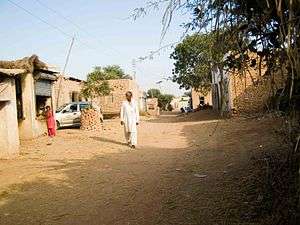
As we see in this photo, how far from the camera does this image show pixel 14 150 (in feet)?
38.6

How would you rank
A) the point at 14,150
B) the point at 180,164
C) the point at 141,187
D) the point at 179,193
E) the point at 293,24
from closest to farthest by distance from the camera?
the point at 293,24 → the point at 179,193 → the point at 141,187 → the point at 180,164 → the point at 14,150

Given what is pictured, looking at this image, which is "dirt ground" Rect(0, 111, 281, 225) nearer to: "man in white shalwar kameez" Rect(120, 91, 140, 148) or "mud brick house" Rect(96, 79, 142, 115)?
"man in white shalwar kameez" Rect(120, 91, 140, 148)

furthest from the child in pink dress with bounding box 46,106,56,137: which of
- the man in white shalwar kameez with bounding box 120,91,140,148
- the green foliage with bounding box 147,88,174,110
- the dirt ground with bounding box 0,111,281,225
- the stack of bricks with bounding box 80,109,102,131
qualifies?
the green foliage with bounding box 147,88,174,110

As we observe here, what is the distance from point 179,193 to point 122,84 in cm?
3136

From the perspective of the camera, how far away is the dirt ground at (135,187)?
5.38m

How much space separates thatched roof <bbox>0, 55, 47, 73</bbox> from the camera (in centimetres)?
1472

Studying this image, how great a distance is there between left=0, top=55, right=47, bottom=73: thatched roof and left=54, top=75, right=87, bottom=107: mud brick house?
37.8ft

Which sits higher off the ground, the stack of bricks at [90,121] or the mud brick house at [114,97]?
the mud brick house at [114,97]

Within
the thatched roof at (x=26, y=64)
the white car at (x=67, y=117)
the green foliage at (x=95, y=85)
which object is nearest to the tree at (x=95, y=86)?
the green foliage at (x=95, y=85)

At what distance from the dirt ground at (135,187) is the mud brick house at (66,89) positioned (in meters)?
17.8

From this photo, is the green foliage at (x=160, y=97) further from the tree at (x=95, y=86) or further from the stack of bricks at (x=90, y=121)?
the stack of bricks at (x=90, y=121)

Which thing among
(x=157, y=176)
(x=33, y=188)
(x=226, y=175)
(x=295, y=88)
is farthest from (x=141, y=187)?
(x=295, y=88)

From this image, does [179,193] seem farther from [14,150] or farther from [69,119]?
[69,119]

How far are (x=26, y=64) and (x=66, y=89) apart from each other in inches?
610
